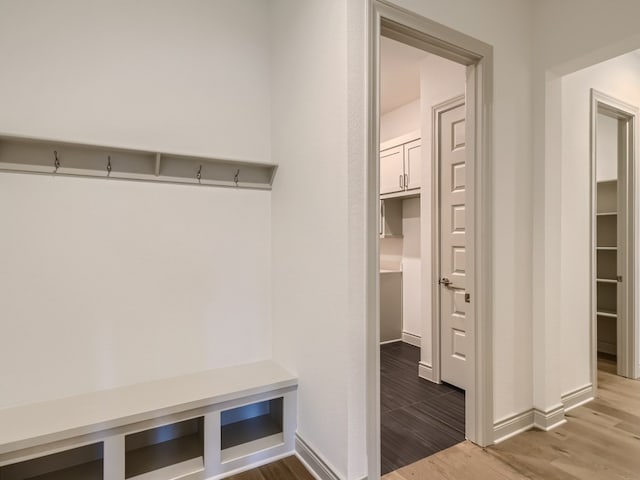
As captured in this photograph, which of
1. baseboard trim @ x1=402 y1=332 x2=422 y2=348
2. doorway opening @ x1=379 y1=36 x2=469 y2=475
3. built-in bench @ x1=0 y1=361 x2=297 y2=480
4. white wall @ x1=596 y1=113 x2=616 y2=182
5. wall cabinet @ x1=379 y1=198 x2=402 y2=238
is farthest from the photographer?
wall cabinet @ x1=379 y1=198 x2=402 y2=238

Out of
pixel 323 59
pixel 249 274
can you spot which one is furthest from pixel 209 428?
pixel 323 59

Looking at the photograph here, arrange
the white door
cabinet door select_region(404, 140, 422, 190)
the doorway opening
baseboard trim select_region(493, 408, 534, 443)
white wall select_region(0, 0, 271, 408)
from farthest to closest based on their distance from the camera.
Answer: cabinet door select_region(404, 140, 422, 190), the white door, the doorway opening, baseboard trim select_region(493, 408, 534, 443), white wall select_region(0, 0, 271, 408)

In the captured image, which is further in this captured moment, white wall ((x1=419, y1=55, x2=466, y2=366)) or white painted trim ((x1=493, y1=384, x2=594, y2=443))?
white wall ((x1=419, y1=55, x2=466, y2=366))

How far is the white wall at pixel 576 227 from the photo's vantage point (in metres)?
2.54

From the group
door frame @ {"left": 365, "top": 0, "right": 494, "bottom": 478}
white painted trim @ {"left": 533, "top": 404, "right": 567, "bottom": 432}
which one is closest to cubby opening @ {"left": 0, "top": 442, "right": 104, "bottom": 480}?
door frame @ {"left": 365, "top": 0, "right": 494, "bottom": 478}

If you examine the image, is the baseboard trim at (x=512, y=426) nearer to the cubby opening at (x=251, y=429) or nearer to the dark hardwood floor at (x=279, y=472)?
the dark hardwood floor at (x=279, y=472)

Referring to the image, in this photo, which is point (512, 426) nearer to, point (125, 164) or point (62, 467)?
point (62, 467)

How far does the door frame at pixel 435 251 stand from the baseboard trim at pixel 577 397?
0.94m

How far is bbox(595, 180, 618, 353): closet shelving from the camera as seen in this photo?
148 inches

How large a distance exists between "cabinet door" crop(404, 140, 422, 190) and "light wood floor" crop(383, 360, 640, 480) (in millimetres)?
2437

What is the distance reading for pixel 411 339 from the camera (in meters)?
4.31

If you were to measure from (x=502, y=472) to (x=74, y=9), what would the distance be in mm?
3485

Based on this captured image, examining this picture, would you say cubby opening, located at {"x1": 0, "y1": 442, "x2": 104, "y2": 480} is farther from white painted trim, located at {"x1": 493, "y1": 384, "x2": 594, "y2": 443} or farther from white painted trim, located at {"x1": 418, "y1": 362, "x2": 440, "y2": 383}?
white painted trim, located at {"x1": 418, "y1": 362, "x2": 440, "y2": 383}

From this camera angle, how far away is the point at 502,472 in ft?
6.16
